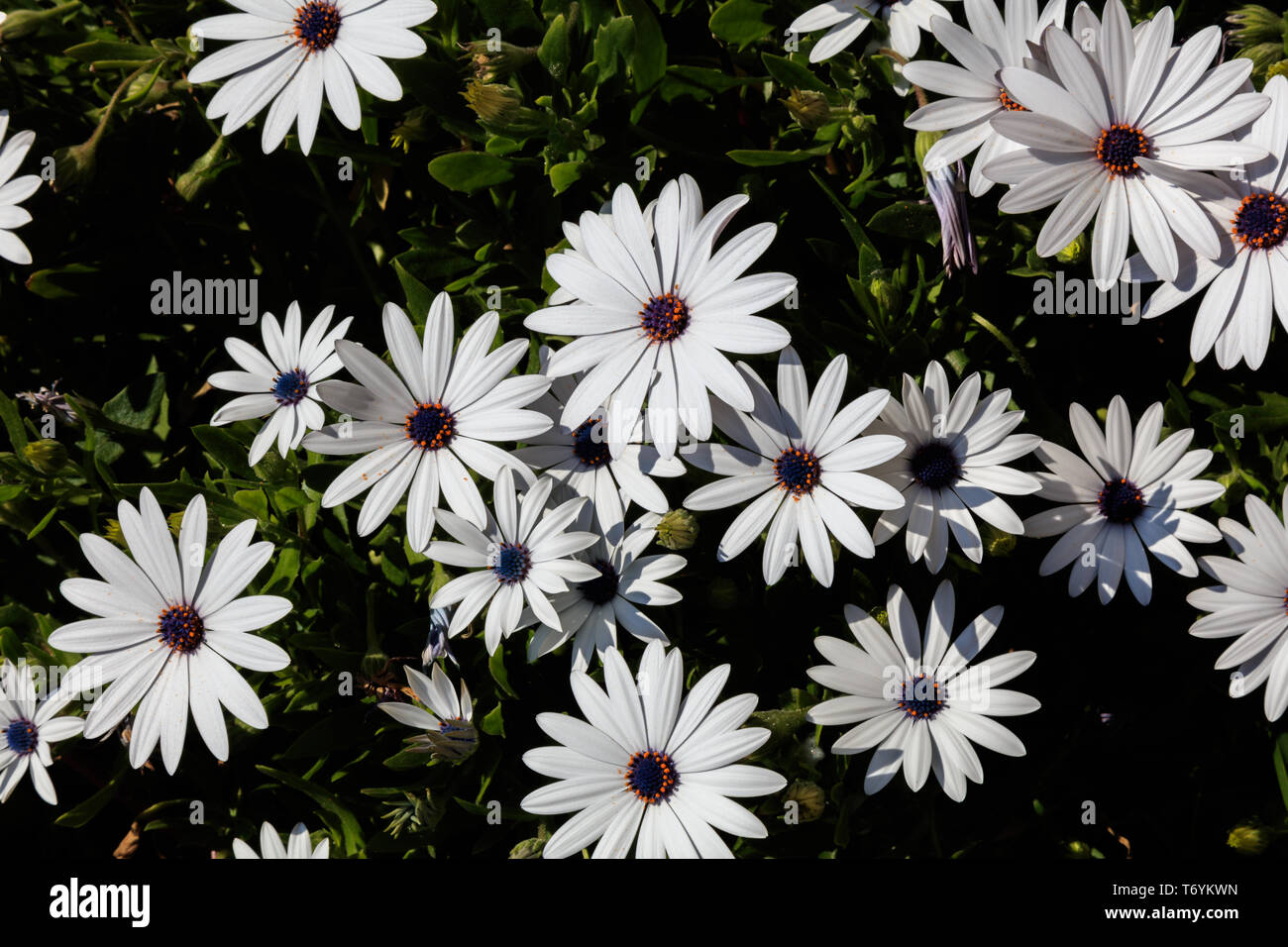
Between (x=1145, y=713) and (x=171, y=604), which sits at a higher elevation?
(x=171, y=604)

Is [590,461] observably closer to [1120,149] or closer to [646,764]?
[646,764]

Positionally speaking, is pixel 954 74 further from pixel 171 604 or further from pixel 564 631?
A: pixel 171 604

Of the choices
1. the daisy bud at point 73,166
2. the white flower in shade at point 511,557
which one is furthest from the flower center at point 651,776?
the daisy bud at point 73,166

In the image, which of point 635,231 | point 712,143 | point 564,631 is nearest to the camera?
point 635,231

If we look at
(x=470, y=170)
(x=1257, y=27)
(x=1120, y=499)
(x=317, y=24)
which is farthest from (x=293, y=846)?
(x=1257, y=27)

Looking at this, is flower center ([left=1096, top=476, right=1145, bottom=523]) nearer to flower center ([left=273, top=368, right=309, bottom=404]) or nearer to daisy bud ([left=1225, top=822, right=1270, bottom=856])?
daisy bud ([left=1225, top=822, right=1270, bottom=856])
